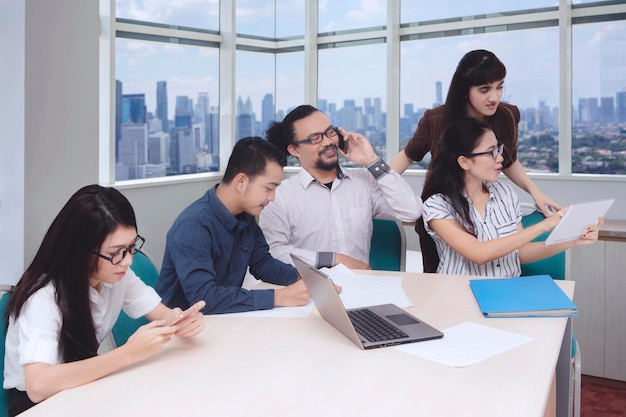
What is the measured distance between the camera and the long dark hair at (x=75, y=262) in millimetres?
1443

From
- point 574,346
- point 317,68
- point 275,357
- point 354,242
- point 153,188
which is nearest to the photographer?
point 275,357

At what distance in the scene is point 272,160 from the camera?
7.07ft

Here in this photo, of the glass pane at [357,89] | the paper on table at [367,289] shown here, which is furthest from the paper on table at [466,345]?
the glass pane at [357,89]

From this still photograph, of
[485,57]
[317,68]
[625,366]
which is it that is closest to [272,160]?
[485,57]

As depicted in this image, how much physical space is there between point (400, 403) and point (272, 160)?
1.13 meters

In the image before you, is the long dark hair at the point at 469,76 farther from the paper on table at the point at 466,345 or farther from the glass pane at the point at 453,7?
the glass pane at the point at 453,7

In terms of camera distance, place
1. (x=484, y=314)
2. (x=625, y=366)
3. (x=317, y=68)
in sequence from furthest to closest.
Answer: (x=317, y=68), (x=625, y=366), (x=484, y=314)

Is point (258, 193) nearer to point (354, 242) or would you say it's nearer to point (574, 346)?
point (354, 242)

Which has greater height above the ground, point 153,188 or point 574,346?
point 153,188

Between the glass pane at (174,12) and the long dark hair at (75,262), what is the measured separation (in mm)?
3289

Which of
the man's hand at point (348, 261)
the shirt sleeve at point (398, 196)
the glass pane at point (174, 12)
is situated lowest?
the man's hand at point (348, 261)

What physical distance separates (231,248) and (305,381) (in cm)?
89

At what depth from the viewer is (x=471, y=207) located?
2.46 metres

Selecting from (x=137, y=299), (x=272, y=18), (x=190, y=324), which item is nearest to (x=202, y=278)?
(x=137, y=299)
